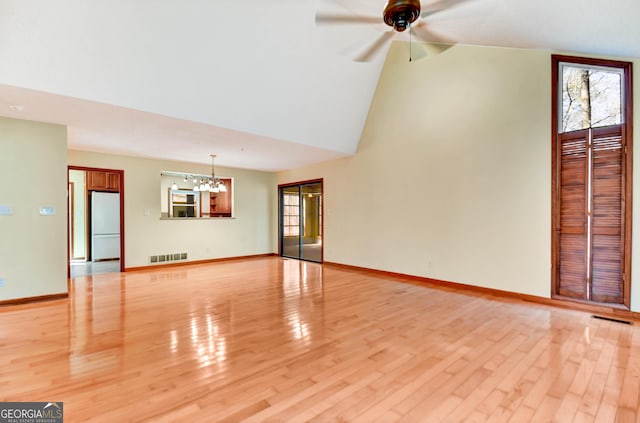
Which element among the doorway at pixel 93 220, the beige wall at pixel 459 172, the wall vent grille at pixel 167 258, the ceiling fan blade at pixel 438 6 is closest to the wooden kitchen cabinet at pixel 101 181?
the doorway at pixel 93 220

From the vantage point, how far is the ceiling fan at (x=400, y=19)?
2.12 m

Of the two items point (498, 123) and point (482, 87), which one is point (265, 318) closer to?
point (498, 123)

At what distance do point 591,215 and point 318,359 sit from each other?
3931 millimetres

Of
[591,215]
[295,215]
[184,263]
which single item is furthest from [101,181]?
[591,215]

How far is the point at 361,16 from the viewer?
258 centimetres

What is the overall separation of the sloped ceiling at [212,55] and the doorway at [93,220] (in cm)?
273

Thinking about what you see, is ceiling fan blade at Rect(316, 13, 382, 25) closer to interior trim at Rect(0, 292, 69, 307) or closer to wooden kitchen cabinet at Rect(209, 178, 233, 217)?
interior trim at Rect(0, 292, 69, 307)

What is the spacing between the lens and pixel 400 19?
2.21m

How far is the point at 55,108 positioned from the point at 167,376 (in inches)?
137

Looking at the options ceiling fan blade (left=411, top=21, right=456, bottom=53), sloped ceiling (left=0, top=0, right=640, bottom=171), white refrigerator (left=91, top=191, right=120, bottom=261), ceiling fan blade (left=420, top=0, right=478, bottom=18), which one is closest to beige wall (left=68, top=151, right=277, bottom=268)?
sloped ceiling (left=0, top=0, right=640, bottom=171)

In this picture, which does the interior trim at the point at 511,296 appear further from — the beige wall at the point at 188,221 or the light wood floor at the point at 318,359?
the beige wall at the point at 188,221

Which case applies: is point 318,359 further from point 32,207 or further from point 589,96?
point 589,96

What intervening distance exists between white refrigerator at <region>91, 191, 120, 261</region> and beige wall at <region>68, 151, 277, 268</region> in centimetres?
175

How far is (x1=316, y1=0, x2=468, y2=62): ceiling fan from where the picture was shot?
2.12 meters
